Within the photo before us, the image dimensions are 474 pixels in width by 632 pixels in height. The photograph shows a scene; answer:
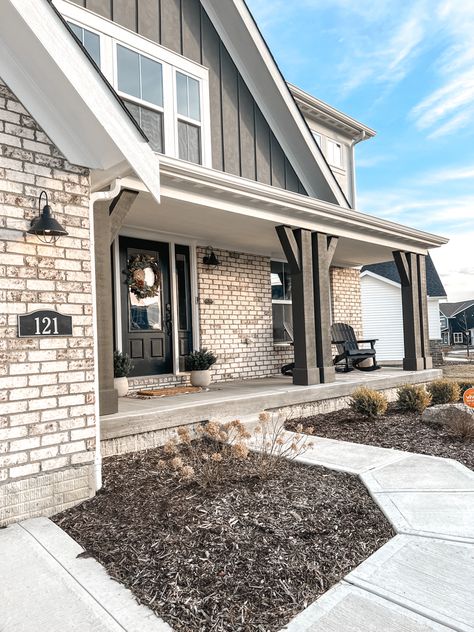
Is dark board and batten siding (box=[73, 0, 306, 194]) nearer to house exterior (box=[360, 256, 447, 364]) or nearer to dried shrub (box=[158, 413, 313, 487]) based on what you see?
dried shrub (box=[158, 413, 313, 487])

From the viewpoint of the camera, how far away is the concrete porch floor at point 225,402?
467cm

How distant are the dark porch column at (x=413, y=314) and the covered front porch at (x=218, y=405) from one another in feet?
2.74

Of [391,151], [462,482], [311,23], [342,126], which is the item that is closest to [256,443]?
[462,482]

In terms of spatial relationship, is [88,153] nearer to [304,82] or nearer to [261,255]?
[261,255]

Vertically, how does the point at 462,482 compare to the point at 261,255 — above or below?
below

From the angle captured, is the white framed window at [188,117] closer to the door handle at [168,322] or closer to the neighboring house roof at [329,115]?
the door handle at [168,322]

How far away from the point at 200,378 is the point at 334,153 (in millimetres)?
7290

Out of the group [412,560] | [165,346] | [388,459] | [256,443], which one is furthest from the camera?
[165,346]

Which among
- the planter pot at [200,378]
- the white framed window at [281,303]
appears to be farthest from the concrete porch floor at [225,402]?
the white framed window at [281,303]

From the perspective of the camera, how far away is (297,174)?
8258 mm

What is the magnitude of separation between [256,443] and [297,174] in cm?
511

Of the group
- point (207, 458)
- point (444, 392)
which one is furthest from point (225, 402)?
point (444, 392)

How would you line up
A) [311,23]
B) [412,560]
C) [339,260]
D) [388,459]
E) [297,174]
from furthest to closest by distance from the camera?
1. [339,260]
2. [311,23]
3. [297,174]
4. [388,459]
5. [412,560]

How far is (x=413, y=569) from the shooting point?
94.0 inches
